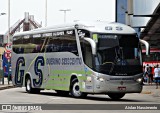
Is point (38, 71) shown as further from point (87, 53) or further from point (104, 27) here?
point (104, 27)

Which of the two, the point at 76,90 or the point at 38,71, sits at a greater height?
the point at 38,71

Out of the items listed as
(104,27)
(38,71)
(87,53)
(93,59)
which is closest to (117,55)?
(93,59)

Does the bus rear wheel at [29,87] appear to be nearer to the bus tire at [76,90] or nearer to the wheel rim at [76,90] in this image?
the bus tire at [76,90]

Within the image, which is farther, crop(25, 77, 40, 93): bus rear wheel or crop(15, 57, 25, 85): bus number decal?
crop(15, 57, 25, 85): bus number decal

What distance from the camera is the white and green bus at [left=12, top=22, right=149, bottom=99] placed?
2319cm

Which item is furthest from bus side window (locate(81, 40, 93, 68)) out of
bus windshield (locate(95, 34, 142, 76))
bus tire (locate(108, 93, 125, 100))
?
bus tire (locate(108, 93, 125, 100))

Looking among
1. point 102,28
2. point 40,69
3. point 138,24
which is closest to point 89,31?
point 102,28

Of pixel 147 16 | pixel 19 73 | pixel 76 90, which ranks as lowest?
pixel 76 90

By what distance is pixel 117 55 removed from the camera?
923 inches

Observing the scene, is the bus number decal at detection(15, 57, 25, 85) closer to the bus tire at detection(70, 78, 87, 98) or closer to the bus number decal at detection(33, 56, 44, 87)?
the bus number decal at detection(33, 56, 44, 87)

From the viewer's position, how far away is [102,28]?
78.4ft

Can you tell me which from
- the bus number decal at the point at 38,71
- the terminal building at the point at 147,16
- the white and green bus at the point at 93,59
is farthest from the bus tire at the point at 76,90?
the terminal building at the point at 147,16

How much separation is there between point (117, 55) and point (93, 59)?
42.9 inches

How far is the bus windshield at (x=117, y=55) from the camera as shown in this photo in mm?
23172
